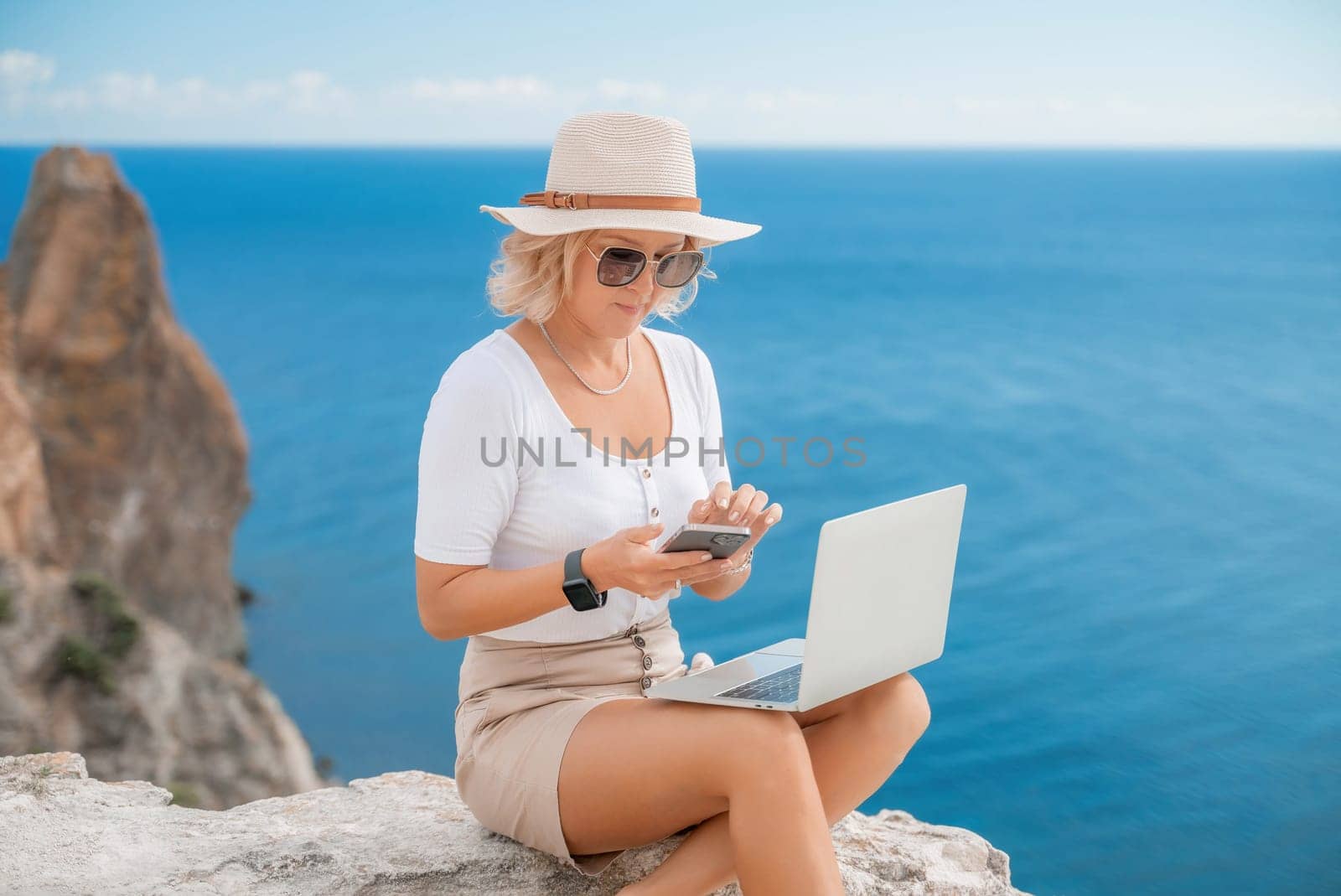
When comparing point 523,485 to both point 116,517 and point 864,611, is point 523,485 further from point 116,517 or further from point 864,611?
point 116,517

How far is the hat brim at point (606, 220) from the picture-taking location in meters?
2.24

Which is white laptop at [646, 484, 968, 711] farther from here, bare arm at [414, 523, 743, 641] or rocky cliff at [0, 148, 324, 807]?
rocky cliff at [0, 148, 324, 807]

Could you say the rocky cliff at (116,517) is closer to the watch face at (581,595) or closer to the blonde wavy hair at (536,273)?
the blonde wavy hair at (536,273)

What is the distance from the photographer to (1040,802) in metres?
12.1

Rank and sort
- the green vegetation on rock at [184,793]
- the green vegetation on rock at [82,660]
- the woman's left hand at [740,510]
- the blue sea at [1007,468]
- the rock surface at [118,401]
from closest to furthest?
the woman's left hand at [740,510] < the green vegetation on rock at [184,793] < the green vegetation on rock at [82,660] < the blue sea at [1007,468] < the rock surface at [118,401]

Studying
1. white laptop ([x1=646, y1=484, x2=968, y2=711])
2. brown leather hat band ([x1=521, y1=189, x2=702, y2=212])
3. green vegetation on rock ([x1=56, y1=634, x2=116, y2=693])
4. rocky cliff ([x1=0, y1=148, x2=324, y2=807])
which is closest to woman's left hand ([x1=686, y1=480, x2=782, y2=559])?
white laptop ([x1=646, y1=484, x2=968, y2=711])

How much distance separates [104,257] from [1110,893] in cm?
1264

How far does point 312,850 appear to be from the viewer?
2373 mm

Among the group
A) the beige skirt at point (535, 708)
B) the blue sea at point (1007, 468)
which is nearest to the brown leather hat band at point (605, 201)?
the beige skirt at point (535, 708)

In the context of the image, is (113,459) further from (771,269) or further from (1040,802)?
(771,269)

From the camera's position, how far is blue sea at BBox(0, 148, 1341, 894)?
12.6m

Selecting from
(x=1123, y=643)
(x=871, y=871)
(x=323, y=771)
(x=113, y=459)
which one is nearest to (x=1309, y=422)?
(x=1123, y=643)

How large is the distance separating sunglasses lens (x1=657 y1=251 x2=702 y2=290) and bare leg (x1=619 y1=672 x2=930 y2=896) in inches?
34.0

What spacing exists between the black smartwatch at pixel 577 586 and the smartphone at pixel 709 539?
0.14m
